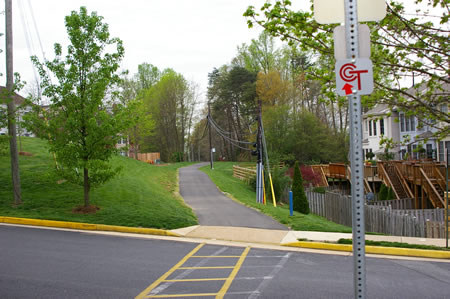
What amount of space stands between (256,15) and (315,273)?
17.1ft

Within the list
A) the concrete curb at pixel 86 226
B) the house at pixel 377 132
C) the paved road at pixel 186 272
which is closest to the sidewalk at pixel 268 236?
the concrete curb at pixel 86 226

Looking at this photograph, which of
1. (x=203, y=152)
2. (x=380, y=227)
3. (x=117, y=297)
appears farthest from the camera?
(x=203, y=152)

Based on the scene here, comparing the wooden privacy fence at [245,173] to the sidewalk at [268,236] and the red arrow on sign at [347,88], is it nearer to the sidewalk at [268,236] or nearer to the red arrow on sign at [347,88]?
the sidewalk at [268,236]

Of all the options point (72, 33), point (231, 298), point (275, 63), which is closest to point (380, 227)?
point (231, 298)

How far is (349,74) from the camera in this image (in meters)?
2.61

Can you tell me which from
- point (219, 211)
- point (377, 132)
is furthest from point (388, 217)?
point (377, 132)

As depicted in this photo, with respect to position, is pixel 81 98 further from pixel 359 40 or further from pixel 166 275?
pixel 359 40

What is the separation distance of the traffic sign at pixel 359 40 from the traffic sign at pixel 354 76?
2.0 inches

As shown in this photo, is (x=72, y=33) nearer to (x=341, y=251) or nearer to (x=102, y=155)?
(x=102, y=155)

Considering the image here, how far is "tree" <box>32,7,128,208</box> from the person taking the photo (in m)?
13.4

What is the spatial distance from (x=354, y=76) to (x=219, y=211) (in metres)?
14.5

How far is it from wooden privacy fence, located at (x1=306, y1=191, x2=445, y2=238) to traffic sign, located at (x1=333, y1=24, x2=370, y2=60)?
12.4 m

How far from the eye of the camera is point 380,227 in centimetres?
1570

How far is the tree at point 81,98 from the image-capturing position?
43.8 ft
